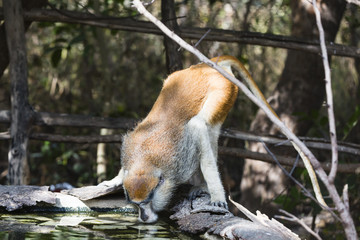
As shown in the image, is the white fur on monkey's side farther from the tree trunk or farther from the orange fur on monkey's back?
the tree trunk

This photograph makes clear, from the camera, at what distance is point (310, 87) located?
Answer: 6.56 meters

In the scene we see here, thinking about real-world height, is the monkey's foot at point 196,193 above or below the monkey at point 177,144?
below

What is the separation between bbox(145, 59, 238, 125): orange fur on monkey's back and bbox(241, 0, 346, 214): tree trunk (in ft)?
7.88

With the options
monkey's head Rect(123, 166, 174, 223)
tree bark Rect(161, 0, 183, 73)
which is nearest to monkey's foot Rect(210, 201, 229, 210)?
monkey's head Rect(123, 166, 174, 223)

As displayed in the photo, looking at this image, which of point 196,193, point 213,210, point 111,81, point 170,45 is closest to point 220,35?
point 170,45

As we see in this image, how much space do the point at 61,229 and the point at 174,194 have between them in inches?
43.1

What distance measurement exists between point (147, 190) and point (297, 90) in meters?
3.78

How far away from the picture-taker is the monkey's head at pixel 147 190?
336 centimetres

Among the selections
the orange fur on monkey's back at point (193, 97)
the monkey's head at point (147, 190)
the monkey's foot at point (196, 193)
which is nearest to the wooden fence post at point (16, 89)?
the orange fur on monkey's back at point (193, 97)

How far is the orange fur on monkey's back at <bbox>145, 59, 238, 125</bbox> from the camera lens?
388 centimetres

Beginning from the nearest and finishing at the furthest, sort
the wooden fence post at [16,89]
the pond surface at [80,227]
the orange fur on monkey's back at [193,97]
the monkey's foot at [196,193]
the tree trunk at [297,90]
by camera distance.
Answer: the pond surface at [80,227] → the monkey's foot at [196,193] → the orange fur on monkey's back at [193,97] → the wooden fence post at [16,89] → the tree trunk at [297,90]

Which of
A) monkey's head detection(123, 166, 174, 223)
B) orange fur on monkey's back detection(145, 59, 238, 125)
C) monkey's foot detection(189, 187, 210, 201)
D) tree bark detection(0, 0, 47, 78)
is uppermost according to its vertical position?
tree bark detection(0, 0, 47, 78)

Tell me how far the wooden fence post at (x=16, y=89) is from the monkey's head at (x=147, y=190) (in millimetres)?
1932

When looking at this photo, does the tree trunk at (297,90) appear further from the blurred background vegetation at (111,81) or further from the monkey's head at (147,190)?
the monkey's head at (147,190)
